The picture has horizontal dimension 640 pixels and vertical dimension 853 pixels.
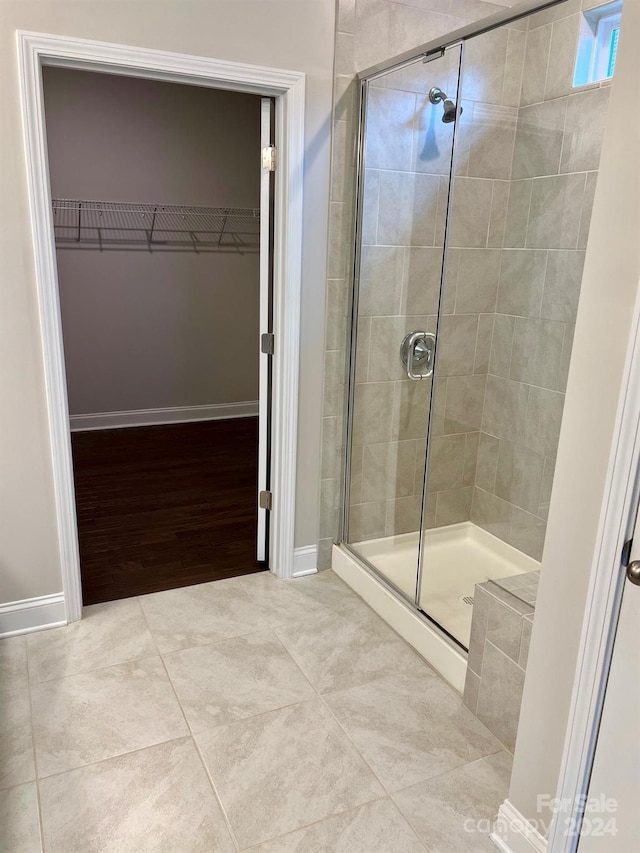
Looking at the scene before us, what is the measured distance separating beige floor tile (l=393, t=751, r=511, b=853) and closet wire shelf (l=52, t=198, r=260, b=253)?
4151 mm

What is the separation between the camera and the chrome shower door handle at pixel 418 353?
2.72m

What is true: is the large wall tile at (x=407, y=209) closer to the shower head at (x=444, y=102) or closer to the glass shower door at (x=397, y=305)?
the glass shower door at (x=397, y=305)

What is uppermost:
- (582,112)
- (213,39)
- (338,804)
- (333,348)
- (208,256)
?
(213,39)

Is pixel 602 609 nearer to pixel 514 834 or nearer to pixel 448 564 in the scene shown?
pixel 514 834

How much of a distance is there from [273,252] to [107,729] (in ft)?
6.11

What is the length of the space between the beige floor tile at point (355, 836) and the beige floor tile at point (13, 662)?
42.5 inches

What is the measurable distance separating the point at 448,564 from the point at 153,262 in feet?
10.9

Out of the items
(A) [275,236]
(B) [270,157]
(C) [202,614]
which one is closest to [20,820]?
(C) [202,614]

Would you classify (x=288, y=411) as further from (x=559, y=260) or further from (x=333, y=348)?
(x=559, y=260)

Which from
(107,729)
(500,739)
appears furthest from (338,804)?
(107,729)

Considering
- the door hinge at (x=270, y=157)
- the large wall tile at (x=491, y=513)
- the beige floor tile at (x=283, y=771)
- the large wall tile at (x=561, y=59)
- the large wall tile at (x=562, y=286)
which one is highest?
the large wall tile at (x=561, y=59)

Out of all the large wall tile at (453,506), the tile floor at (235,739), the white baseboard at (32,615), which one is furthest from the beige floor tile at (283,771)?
the large wall tile at (453,506)

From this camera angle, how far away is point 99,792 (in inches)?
71.6

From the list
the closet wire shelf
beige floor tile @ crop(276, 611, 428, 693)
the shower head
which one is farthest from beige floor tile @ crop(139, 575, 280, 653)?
the closet wire shelf
